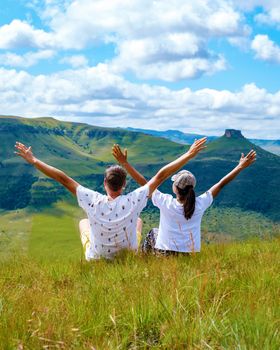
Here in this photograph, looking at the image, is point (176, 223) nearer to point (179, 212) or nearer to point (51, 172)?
point (179, 212)

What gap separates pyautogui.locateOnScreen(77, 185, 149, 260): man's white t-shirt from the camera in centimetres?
768

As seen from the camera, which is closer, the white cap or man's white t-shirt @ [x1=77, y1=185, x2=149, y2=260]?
man's white t-shirt @ [x1=77, y1=185, x2=149, y2=260]

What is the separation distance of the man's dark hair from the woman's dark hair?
110cm

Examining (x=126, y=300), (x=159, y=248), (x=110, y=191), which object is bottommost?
(x=159, y=248)

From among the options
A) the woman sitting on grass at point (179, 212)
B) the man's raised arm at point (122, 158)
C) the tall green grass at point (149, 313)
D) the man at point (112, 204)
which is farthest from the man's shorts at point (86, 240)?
the tall green grass at point (149, 313)

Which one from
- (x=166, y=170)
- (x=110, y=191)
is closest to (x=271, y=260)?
(x=166, y=170)

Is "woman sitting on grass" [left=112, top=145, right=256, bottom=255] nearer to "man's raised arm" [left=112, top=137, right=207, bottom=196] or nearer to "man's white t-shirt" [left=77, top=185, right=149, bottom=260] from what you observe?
"man's raised arm" [left=112, top=137, right=207, bottom=196]

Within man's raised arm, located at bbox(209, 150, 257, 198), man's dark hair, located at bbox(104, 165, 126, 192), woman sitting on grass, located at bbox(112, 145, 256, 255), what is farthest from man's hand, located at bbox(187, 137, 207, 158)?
man's dark hair, located at bbox(104, 165, 126, 192)

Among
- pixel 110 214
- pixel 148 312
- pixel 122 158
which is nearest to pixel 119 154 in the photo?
pixel 122 158

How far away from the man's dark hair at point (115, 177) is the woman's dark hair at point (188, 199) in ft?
3.60

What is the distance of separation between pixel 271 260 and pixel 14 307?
3592mm

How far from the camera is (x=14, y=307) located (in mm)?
3691

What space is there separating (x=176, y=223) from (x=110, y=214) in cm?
135

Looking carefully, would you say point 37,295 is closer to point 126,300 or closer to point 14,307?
point 14,307
